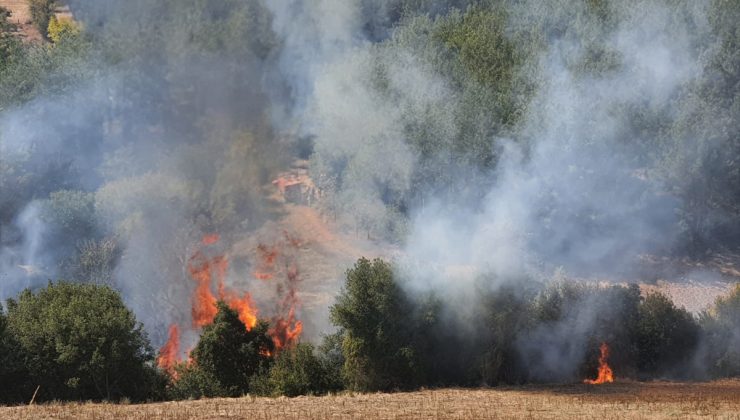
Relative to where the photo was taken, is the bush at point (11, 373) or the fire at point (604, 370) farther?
the fire at point (604, 370)

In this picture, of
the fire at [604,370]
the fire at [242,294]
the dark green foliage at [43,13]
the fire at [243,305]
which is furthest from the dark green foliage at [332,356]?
the dark green foliage at [43,13]

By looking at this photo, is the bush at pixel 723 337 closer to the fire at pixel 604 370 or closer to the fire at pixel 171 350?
the fire at pixel 604 370

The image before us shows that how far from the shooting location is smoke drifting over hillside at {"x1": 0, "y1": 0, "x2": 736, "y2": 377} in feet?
255

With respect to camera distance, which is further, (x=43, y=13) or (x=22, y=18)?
(x=22, y=18)

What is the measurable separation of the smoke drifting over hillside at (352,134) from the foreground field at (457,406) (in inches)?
657

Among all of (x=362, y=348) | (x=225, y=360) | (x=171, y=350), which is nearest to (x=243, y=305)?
(x=171, y=350)

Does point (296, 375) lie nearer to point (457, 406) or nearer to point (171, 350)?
point (457, 406)

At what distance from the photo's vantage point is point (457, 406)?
51312 millimetres

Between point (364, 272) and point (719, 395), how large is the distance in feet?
54.1

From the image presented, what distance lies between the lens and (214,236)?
79.6m

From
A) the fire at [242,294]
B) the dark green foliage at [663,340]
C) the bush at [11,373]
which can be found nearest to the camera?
the bush at [11,373]

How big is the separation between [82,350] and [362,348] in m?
12.3

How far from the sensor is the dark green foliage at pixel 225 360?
57.3 metres

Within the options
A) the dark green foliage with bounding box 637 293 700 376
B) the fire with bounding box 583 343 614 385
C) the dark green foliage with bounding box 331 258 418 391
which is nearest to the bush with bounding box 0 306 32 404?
the dark green foliage with bounding box 331 258 418 391
